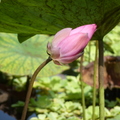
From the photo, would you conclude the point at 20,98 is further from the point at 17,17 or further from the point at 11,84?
the point at 17,17

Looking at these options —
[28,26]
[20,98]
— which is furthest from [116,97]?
[28,26]

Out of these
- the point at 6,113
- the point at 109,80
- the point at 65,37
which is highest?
the point at 65,37

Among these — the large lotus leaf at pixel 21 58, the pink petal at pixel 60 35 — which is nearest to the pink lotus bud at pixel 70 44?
the pink petal at pixel 60 35

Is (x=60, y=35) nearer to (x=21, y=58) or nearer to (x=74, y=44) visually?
(x=74, y=44)

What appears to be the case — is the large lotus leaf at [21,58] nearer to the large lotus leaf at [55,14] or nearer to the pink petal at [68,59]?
the large lotus leaf at [55,14]

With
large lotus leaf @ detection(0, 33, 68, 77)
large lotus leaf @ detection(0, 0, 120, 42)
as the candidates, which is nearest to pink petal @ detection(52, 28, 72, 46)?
large lotus leaf @ detection(0, 0, 120, 42)

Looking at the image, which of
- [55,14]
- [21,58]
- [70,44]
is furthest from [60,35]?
[21,58]
